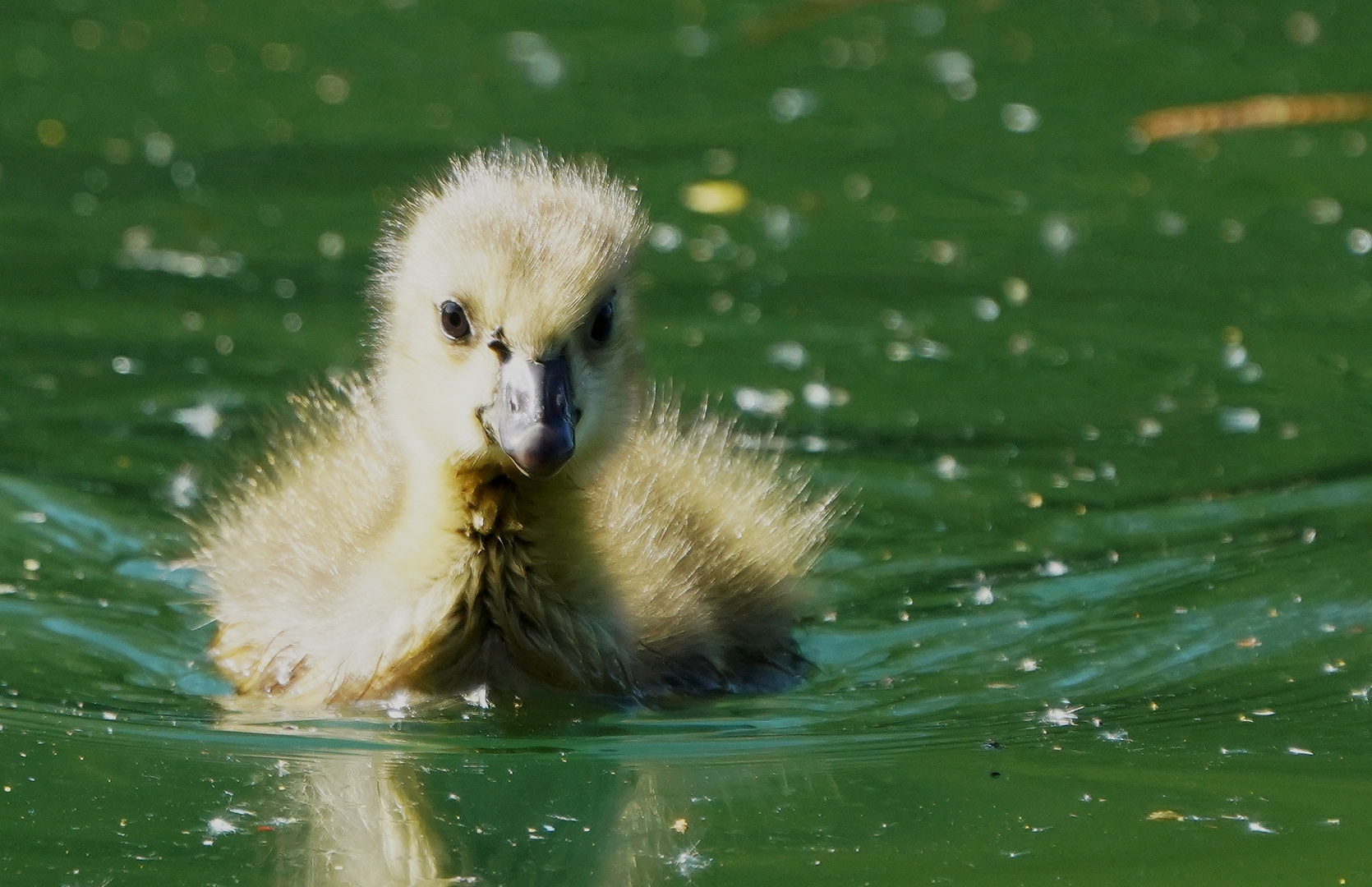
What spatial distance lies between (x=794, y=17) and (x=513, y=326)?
5179mm

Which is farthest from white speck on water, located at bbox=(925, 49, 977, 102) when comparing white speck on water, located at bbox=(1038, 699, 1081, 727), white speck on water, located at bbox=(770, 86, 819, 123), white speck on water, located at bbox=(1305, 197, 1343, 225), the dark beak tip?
the dark beak tip

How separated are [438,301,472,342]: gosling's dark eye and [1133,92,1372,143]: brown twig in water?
3998 mm

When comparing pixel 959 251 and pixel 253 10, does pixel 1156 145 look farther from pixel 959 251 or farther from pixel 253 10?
pixel 253 10

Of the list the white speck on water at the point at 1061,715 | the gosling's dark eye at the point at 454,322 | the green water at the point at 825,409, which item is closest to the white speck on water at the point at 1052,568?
the green water at the point at 825,409

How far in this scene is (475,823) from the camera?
300 cm

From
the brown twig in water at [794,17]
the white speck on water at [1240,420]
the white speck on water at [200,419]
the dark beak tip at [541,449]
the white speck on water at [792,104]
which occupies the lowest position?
the dark beak tip at [541,449]

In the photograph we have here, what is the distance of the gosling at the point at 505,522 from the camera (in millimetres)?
3477

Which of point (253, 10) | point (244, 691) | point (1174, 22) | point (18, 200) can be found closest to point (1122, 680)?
point (244, 691)

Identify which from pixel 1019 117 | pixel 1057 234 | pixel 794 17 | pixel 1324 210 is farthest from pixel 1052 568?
pixel 794 17

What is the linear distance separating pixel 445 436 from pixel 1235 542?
5.79 ft

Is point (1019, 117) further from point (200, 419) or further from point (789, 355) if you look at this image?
point (200, 419)

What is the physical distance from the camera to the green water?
3.03 meters

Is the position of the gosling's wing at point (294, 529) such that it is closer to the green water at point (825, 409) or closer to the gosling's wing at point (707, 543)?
the green water at point (825, 409)

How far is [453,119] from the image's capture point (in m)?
7.18
